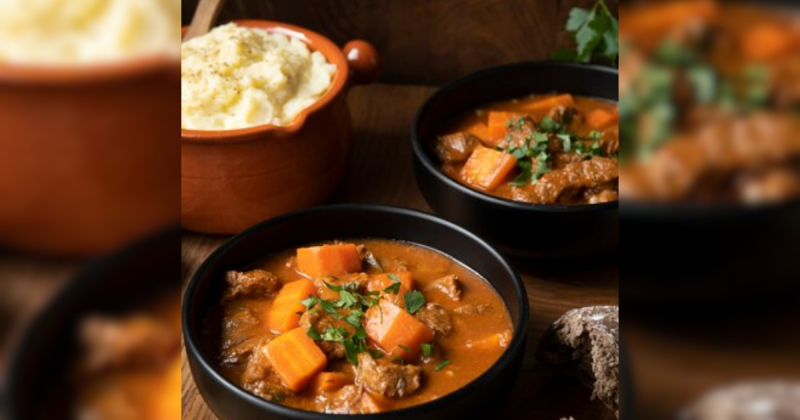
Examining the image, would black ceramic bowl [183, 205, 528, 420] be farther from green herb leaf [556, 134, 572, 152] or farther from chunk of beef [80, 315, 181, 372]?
chunk of beef [80, 315, 181, 372]

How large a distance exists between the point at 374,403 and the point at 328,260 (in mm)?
319

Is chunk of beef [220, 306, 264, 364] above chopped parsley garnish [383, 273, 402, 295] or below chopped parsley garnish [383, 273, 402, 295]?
below

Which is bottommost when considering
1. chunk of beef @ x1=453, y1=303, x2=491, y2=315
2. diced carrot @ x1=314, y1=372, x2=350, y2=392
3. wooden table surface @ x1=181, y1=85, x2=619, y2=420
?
wooden table surface @ x1=181, y1=85, x2=619, y2=420

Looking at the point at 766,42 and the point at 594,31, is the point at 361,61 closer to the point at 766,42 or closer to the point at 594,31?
the point at 594,31

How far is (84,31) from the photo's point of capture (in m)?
0.19

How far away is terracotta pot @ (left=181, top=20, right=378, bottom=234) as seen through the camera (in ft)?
4.68

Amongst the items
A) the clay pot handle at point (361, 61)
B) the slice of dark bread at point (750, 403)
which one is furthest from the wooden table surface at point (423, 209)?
the slice of dark bread at point (750, 403)

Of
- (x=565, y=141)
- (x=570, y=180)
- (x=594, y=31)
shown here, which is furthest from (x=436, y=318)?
(x=594, y=31)

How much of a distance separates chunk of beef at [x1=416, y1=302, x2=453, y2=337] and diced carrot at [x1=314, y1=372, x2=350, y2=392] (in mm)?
144

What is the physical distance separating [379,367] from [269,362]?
142 millimetres

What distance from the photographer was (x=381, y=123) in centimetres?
188

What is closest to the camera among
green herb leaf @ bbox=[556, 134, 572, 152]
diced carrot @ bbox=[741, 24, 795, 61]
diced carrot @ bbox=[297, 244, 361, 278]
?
diced carrot @ bbox=[741, 24, 795, 61]

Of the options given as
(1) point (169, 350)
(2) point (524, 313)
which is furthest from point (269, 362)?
(1) point (169, 350)

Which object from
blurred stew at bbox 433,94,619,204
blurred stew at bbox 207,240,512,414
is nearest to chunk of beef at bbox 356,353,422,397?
blurred stew at bbox 207,240,512,414
